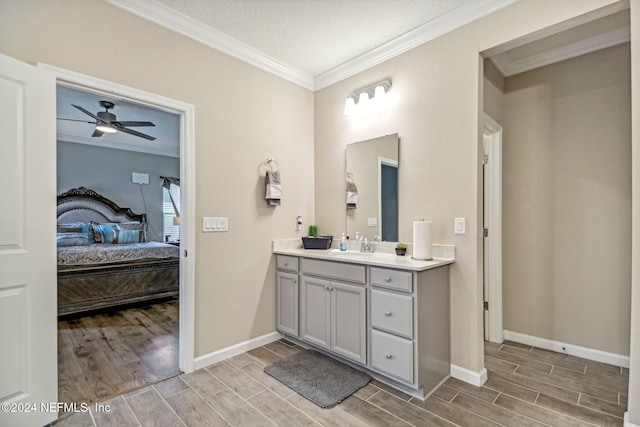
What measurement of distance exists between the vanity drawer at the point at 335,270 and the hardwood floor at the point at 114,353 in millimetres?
1341

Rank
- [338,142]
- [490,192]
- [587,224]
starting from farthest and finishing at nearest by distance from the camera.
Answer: [338,142] → [490,192] → [587,224]

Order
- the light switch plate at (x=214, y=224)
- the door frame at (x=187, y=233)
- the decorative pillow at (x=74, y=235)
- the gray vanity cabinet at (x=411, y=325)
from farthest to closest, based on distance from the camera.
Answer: the decorative pillow at (x=74, y=235)
the light switch plate at (x=214, y=224)
the door frame at (x=187, y=233)
the gray vanity cabinet at (x=411, y=325)

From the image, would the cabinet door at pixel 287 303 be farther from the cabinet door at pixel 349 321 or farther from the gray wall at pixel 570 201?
the gray wall at pixel 570 201

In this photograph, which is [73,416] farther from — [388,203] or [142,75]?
[388,203]

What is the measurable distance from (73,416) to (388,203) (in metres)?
2.68

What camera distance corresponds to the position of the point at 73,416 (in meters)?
1.90

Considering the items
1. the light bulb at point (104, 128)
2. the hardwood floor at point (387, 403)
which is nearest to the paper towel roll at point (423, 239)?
the hardwood floor at point (387, 403)

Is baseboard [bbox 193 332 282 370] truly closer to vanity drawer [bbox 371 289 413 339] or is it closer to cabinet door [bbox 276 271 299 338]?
cabinet door [bbox 276 271 299 338]

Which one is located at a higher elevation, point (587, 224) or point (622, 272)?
point (587, 224)

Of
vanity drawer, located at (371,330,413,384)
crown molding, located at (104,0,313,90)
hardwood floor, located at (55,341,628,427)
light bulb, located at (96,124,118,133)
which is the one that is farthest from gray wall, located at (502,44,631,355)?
light bulb, located at (96,124,118,133)

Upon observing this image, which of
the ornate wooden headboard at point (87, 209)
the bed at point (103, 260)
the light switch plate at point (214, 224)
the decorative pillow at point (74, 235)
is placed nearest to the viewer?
the light switch plate at point (214, 224)

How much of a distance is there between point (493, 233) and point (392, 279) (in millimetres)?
1513

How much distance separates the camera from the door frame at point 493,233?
119 inches

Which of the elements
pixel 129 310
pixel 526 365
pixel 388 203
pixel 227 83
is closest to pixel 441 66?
pixel 388 203
